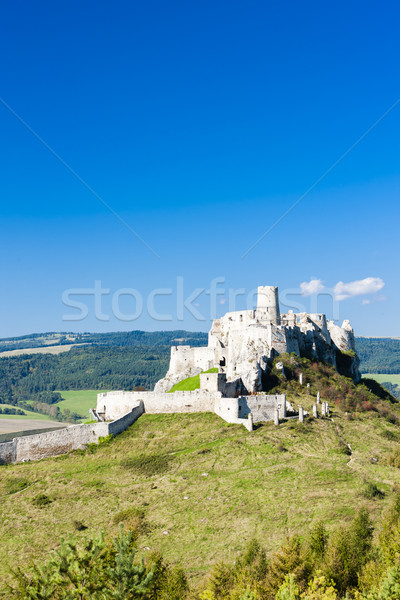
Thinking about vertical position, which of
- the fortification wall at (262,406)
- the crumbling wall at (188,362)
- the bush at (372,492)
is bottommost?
the bush at (372,492)

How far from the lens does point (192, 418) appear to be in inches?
2085

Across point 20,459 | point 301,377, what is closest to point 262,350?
point 301,377

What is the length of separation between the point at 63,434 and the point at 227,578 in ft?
92.7

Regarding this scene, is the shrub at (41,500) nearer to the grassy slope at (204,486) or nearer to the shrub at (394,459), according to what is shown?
Result: the grassy slope at (204,486)

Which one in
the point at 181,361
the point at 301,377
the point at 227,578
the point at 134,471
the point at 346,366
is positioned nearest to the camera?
the point at 227,578

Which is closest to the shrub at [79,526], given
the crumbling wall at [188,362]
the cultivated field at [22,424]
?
the crumbling wall at [188,362]

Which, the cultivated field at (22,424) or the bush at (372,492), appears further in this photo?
the cultivated field at (22,424)

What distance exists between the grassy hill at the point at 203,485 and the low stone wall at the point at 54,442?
1568mm

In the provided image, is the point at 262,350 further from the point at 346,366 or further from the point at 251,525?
the point at 251,525

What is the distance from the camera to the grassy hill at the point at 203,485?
33594 millimetres

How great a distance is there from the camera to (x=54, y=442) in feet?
163

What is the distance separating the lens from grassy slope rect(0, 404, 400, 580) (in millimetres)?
33562

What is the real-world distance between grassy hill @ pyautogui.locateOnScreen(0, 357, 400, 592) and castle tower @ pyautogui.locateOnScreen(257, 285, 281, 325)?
22.4 meters

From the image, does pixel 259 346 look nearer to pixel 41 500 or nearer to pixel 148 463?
pixel 148 463
